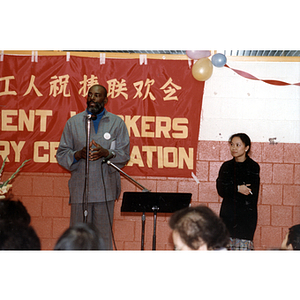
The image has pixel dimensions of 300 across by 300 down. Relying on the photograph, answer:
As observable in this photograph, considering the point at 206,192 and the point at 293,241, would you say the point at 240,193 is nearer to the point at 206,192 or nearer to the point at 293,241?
the point at 206,192

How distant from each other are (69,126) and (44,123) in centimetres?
41

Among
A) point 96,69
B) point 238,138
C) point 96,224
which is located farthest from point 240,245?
point 96,69

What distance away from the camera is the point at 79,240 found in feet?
5.74

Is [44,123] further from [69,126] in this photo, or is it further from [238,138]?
[238,138]

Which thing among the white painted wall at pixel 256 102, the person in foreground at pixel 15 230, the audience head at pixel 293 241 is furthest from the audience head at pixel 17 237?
the white painted wall at pixel 256 102

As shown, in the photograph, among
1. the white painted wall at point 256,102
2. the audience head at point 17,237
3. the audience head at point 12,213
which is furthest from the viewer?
the white painted wall at point 256,102

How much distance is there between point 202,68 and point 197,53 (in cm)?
14

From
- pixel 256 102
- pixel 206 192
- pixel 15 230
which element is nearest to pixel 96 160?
pixel 15 230

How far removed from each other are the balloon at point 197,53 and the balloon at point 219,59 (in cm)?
6

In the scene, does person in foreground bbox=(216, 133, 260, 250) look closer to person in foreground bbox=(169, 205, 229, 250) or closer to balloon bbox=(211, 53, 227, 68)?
balloon bbox=(211, 53, 227, 68)

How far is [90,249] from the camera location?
5.91ft

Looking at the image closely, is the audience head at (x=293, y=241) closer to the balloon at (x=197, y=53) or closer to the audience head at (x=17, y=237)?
the audience head at (x=17, y=237)

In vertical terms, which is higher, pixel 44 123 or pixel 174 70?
pixel 174 70

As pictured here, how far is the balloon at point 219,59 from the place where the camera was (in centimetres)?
318
